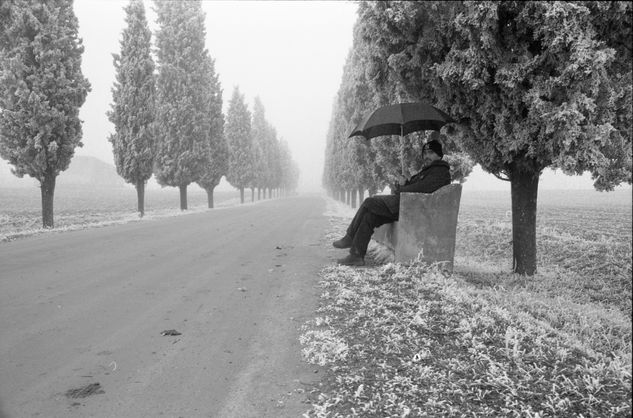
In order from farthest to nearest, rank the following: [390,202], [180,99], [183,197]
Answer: [180,99] → [183,197] → [390,202]

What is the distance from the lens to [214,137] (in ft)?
90.9

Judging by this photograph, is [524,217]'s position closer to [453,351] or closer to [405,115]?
[405,115]

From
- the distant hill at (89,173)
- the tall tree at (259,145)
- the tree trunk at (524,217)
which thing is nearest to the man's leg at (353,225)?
the tree trunk at (524,217)

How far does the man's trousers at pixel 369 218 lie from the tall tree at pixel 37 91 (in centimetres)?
1187

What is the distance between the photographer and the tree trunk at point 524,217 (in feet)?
21.7

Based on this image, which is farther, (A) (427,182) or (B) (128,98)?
(B) (128,98)

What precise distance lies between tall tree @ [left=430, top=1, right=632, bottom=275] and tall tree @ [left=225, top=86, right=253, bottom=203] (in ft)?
111

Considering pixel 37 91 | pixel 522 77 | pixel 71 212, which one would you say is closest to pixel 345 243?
pixel 522 77

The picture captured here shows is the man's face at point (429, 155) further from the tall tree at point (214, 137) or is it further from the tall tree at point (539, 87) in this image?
the tall tree at point (214, 137)

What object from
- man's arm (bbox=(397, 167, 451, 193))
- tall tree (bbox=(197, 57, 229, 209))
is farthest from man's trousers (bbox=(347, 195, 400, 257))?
tall tree (bbox=(197, 57, 229, 209))

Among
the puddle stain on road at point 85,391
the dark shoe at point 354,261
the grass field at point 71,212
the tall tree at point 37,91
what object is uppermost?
the tall tree at point 37,91

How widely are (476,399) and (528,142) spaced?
4491mm

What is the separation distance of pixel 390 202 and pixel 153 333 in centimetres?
380

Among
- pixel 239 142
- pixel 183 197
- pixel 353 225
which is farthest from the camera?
pixel 239 142
